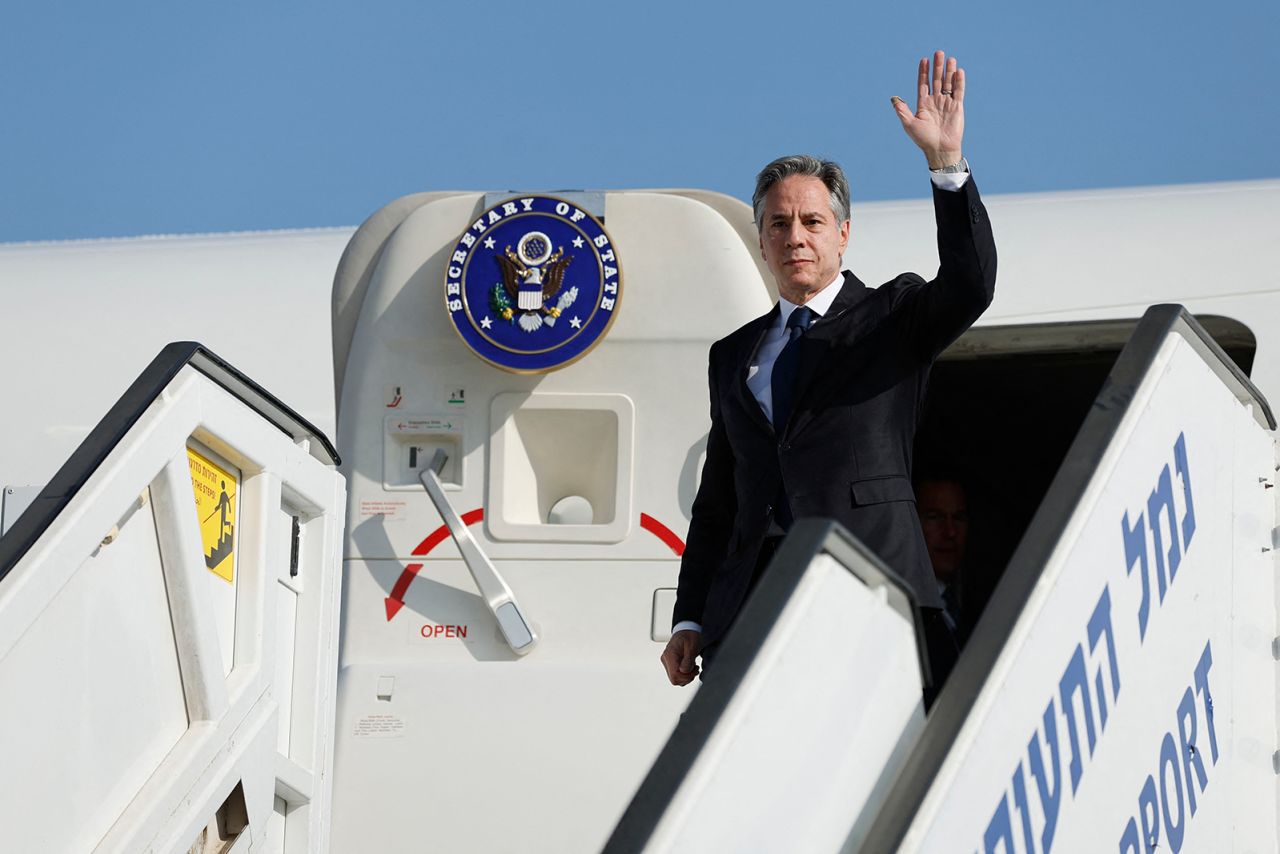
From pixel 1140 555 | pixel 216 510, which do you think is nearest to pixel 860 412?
pixel 1140 555

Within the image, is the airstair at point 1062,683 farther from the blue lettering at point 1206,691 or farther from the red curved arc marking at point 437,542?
the red curved arc marking at point 437,542

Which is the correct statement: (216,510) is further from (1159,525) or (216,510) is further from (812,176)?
(1159,525)

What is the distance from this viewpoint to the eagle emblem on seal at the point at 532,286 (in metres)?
4.69

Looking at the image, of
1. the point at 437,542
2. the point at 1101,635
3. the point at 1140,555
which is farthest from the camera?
the point at 437,542

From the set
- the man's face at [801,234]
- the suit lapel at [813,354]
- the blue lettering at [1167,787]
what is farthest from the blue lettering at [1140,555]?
the man's face at [801,234]

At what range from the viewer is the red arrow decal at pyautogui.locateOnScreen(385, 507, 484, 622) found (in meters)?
4.72

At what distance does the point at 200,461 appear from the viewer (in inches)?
114

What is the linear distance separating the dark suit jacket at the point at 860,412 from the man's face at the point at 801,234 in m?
0.08

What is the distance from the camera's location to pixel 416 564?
475 centimetres

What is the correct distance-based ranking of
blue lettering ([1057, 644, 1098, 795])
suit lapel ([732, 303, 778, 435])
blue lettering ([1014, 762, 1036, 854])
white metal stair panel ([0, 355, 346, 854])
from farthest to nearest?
suit lapel ([732, 303, 778, 435]), white metal stair panel ([0, 355, 346, 854]), blue lettering ([1057, 644, 1098, 795]), blue lettering ([1014, 762, 1036, 854])

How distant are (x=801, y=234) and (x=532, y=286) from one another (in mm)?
1867

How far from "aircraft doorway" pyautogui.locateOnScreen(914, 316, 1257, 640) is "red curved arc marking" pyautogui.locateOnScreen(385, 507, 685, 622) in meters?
1.14

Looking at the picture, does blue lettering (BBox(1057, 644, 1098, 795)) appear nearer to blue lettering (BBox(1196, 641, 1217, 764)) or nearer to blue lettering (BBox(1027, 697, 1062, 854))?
blue lettering (BBox(1027, 697, 1062, 854))

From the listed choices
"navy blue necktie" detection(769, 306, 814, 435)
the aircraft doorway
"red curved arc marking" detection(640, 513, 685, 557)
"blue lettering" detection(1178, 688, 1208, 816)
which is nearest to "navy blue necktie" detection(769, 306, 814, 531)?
"navy blue necktie" detection(769, 306, 814, 435)
